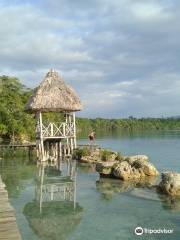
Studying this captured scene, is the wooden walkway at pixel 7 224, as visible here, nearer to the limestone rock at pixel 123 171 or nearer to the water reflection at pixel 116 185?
the water reflection at pixel 116 185

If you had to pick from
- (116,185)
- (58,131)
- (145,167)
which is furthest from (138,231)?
(58,131)

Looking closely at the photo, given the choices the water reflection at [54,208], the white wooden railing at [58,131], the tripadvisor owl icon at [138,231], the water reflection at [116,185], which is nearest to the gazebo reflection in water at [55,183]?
the water reflection at [54,208]

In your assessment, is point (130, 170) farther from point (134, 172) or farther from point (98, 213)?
point (98, 213)

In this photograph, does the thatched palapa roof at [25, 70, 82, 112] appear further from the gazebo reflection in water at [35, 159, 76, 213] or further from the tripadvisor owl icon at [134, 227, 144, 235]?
the tripadvisor owl icon at [134, 227, 144, 235]

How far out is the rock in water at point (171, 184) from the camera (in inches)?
594

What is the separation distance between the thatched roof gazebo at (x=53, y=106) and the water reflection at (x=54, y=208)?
754 centimetres

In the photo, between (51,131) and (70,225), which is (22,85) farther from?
(70,225)

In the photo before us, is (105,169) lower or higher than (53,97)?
lower

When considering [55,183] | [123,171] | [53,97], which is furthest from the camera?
→ [53,97]

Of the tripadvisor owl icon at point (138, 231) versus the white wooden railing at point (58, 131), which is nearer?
the tripadvisor owl icon at point (138, 231)

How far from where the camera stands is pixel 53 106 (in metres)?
28.1

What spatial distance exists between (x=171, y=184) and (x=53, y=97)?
14.8m

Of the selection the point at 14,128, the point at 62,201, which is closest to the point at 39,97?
the point at 14,128

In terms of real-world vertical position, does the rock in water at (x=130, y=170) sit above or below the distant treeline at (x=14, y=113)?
below
